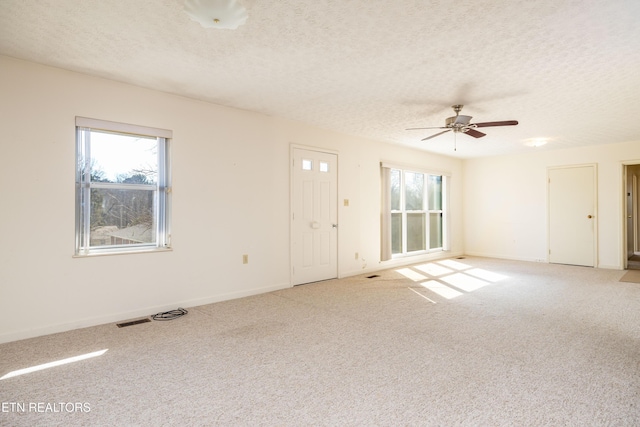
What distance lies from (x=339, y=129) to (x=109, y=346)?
416cm

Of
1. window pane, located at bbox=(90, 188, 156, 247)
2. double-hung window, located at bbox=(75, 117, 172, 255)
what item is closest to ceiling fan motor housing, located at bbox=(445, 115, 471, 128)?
double-hung window, located at bbox=(75, 117, 172, 255)

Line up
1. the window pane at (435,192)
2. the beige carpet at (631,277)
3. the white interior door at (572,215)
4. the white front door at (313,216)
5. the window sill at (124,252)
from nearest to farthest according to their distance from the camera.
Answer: the window sill at (124,252) → the white front door at (313,216) → the beige carpet at (631,277) → the white interior door at (572,215) → the window pane at (435,192)

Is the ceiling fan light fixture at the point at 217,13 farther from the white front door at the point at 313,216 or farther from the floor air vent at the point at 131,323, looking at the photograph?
the floor air vent at the point at 131,323

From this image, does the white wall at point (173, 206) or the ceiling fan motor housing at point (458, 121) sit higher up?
the ceiling fan motor housing at point (458, 121)

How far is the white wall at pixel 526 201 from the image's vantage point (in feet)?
20.6

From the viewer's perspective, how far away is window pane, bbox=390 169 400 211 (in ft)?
22.2

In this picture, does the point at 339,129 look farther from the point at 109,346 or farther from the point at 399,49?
the point at 109,346

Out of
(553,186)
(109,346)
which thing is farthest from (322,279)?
(553,186)

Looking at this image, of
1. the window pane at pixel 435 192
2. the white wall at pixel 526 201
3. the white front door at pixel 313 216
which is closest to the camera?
the white front door at pixel 313 216

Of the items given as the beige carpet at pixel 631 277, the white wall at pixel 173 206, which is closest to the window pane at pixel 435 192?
the white wall at pixel 173 206

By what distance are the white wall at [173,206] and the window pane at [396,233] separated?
4.34ft

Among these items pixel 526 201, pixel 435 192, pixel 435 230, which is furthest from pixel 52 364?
pixel 526 201

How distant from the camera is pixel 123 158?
3551mm

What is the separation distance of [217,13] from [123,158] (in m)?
2.15
